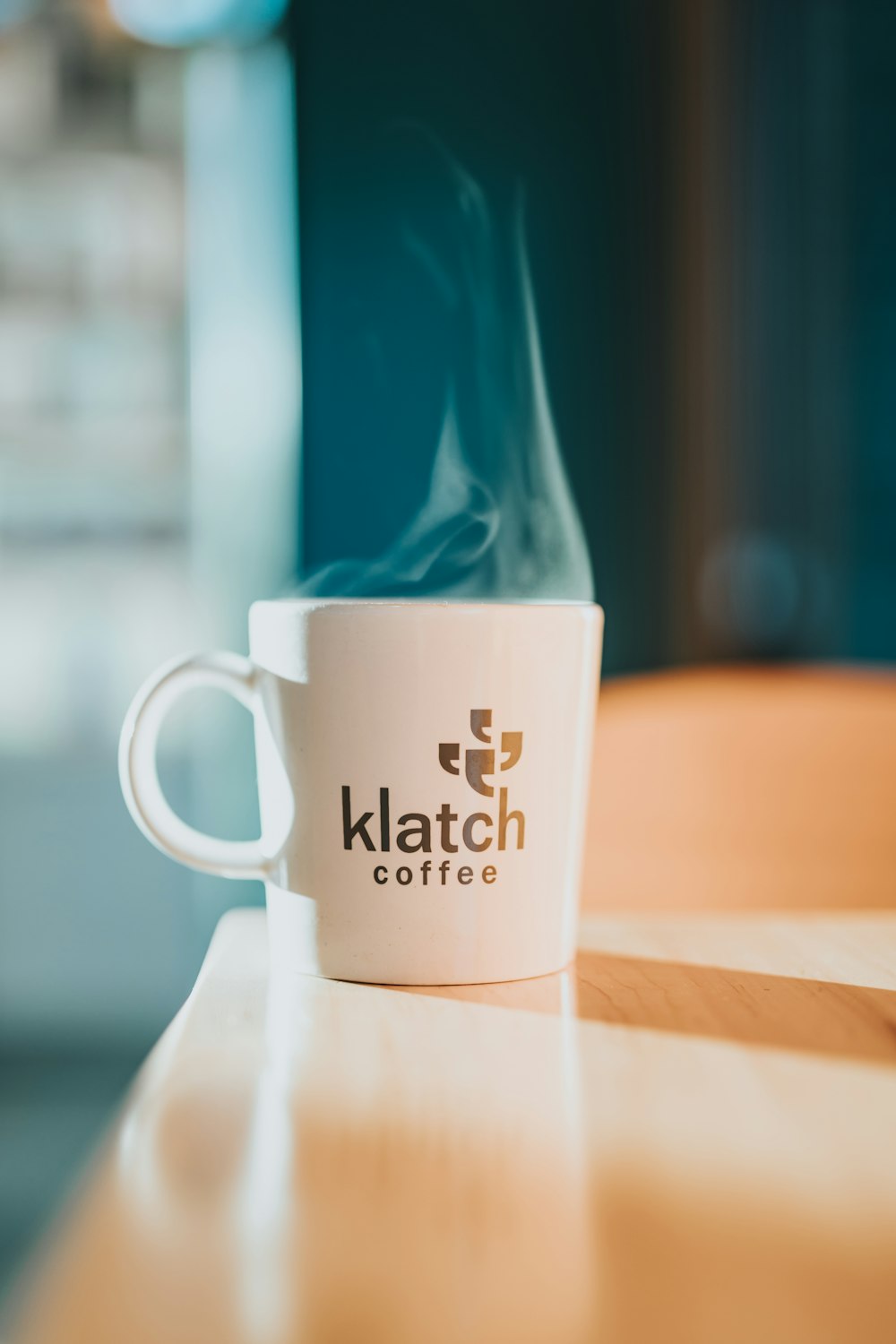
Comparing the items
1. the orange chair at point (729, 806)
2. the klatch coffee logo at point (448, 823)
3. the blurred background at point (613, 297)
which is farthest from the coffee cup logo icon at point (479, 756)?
the blurred background at point (613, 297)

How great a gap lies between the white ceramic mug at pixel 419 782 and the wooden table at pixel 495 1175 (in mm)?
21

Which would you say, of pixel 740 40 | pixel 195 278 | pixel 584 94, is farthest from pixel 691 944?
pixel 195 278

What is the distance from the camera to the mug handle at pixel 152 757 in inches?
16.7

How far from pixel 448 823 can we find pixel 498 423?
1.76 feet

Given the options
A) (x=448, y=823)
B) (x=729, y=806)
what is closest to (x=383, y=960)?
(x=448, y=823)

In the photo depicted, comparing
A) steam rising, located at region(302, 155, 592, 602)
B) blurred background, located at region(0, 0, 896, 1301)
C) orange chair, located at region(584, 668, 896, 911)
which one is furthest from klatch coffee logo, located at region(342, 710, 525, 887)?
blurred background, located at region(0, 0, 896, 1301)

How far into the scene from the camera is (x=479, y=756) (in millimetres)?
397

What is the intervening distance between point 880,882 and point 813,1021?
34cm

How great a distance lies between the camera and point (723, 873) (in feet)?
2.23

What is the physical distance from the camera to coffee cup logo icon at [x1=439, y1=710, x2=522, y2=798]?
394 millimetres

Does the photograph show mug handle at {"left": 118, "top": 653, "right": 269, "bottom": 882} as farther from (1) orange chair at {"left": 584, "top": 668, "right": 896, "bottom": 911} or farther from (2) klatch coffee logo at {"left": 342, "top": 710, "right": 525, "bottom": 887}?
(1) orange chair at {"left": 584, "top": 668, "right": 896, "bottom": 911}

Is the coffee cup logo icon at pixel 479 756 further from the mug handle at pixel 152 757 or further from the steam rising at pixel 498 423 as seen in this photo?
the steam rising at pixel 498 423

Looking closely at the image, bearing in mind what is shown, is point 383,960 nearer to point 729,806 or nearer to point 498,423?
point 729,806

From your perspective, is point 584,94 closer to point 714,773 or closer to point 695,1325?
point 714,773
